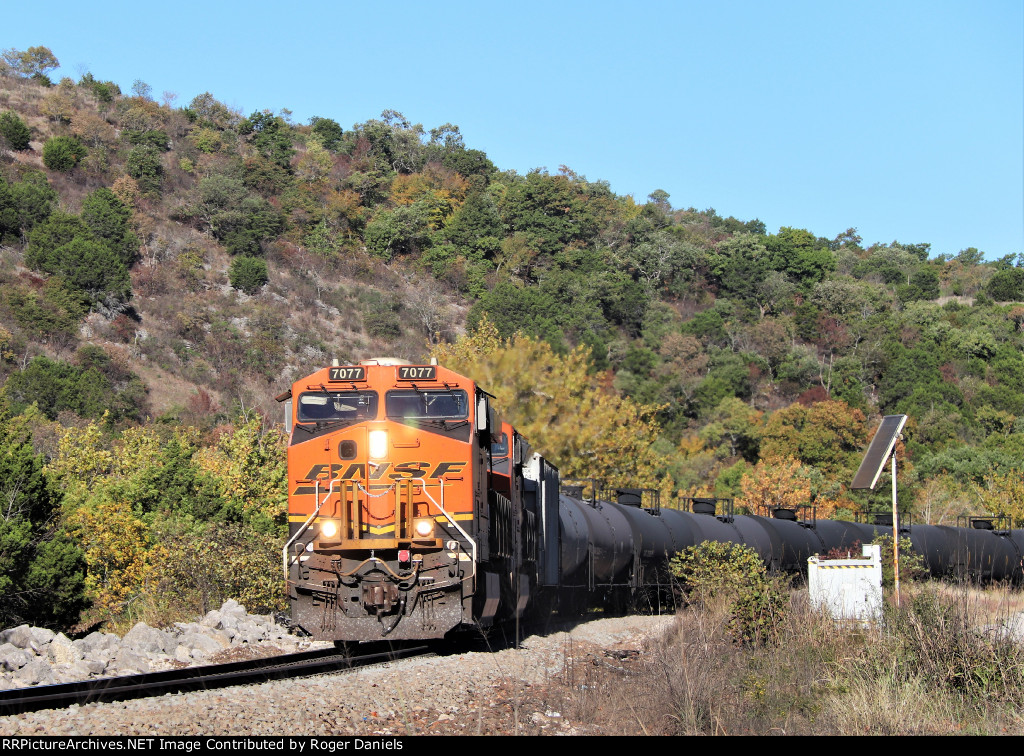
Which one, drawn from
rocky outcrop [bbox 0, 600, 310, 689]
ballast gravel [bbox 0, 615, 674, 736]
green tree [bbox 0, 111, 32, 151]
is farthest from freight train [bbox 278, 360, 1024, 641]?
green tree [bbox 0, 111, 32, 151]

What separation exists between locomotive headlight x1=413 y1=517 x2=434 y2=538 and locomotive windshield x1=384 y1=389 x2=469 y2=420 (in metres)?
1.49

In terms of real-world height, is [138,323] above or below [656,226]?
below

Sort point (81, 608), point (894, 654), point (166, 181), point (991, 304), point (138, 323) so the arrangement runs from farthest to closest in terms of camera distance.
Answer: point (991, 304), point (166, 181), point (138, 323), point (81, 608), point (894, 654)

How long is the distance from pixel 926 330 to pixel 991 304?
23625mm

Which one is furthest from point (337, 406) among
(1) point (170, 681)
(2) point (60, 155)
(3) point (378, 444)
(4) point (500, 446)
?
(2) point (60, 155)

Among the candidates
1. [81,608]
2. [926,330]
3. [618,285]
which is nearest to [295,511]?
[81,608]

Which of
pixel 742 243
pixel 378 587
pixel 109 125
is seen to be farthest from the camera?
pixel 742 243

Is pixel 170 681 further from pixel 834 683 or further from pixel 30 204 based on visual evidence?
pixel 30 204

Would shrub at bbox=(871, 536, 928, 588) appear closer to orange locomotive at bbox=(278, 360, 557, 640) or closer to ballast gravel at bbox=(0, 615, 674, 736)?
orange locomotive at bbox=(278, 360, 557, 640)

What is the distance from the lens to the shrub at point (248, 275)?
273 ft

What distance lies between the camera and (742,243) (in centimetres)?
12662

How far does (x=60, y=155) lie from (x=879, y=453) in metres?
93.5

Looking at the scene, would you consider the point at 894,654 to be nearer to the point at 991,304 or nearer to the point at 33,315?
the point at 33,315

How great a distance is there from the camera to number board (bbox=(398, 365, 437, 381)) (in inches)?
575
